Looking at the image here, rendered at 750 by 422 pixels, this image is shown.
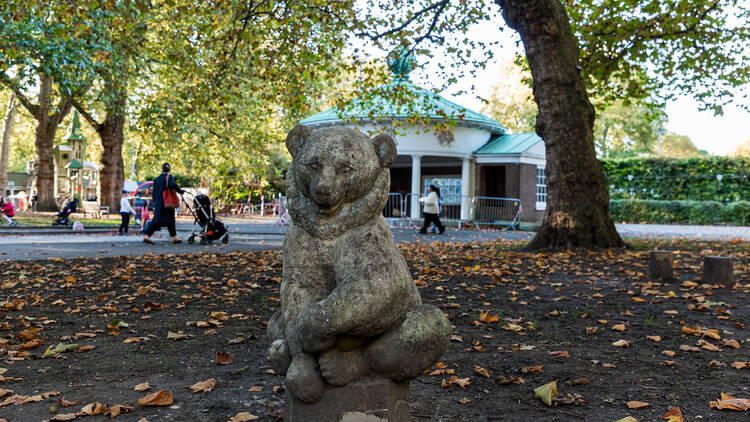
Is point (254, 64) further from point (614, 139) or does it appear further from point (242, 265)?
point (614, 139)

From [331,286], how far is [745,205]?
32.0 meters

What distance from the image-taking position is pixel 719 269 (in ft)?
26.4

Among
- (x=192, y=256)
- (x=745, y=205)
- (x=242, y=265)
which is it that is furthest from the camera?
(x=745, y=205)

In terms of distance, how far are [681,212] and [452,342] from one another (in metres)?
29.5

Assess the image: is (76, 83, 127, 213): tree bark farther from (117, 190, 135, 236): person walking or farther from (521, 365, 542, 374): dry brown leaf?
(521, 365, 542, 374): dry brown leaf

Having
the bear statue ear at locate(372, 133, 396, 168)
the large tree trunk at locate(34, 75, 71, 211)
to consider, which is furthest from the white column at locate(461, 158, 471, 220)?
the bear statue ear at locate(372, 133, 396, 168)

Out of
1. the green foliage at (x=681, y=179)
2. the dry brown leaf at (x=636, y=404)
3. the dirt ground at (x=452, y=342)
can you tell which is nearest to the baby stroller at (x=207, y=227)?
the dirt ground at (x=452, y=342)

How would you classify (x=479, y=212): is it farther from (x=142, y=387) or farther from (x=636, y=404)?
(x=142, y=387)

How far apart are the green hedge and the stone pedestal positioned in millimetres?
31620

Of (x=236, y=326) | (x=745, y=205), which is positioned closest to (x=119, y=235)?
(x=236, y=326)

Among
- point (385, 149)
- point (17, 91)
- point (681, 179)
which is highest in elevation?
point (17, 91)

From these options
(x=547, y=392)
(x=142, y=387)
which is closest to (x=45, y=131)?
(x=142, y=387)

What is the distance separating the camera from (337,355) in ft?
8.73

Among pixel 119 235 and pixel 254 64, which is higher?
pixel 254 64
